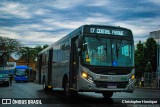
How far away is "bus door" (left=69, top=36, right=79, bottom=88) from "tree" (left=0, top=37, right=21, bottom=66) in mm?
83626

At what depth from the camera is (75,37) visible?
1716 cm

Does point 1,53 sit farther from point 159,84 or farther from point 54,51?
point 54,51

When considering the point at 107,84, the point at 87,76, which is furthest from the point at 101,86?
the point at 87,76

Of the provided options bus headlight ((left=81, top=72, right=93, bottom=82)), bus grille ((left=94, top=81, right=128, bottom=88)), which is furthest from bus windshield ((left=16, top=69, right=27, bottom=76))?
bus grille ((left=94, top=81, right=128, bottom=88))

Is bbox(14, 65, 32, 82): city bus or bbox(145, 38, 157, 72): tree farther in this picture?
bbox(145, 38, 157, 72): tree

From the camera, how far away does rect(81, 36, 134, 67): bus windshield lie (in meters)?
15.4

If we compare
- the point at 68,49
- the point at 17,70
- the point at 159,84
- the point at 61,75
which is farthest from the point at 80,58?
the point at 17,70

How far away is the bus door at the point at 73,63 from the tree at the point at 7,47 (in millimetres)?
83626

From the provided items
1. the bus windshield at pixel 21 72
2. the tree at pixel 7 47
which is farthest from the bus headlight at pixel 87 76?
the tree at pixel 7 47

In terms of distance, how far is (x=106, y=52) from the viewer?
50.7ft

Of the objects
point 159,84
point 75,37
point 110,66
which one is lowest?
point 159,84

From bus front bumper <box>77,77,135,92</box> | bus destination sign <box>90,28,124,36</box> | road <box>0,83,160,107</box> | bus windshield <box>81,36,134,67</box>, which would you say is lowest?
road <box>0,83,160,107</box>

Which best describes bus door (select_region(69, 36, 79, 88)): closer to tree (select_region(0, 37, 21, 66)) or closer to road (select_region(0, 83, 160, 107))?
road (select_region(0, 83, 160, 107))

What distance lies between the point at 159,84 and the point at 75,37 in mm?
30372
